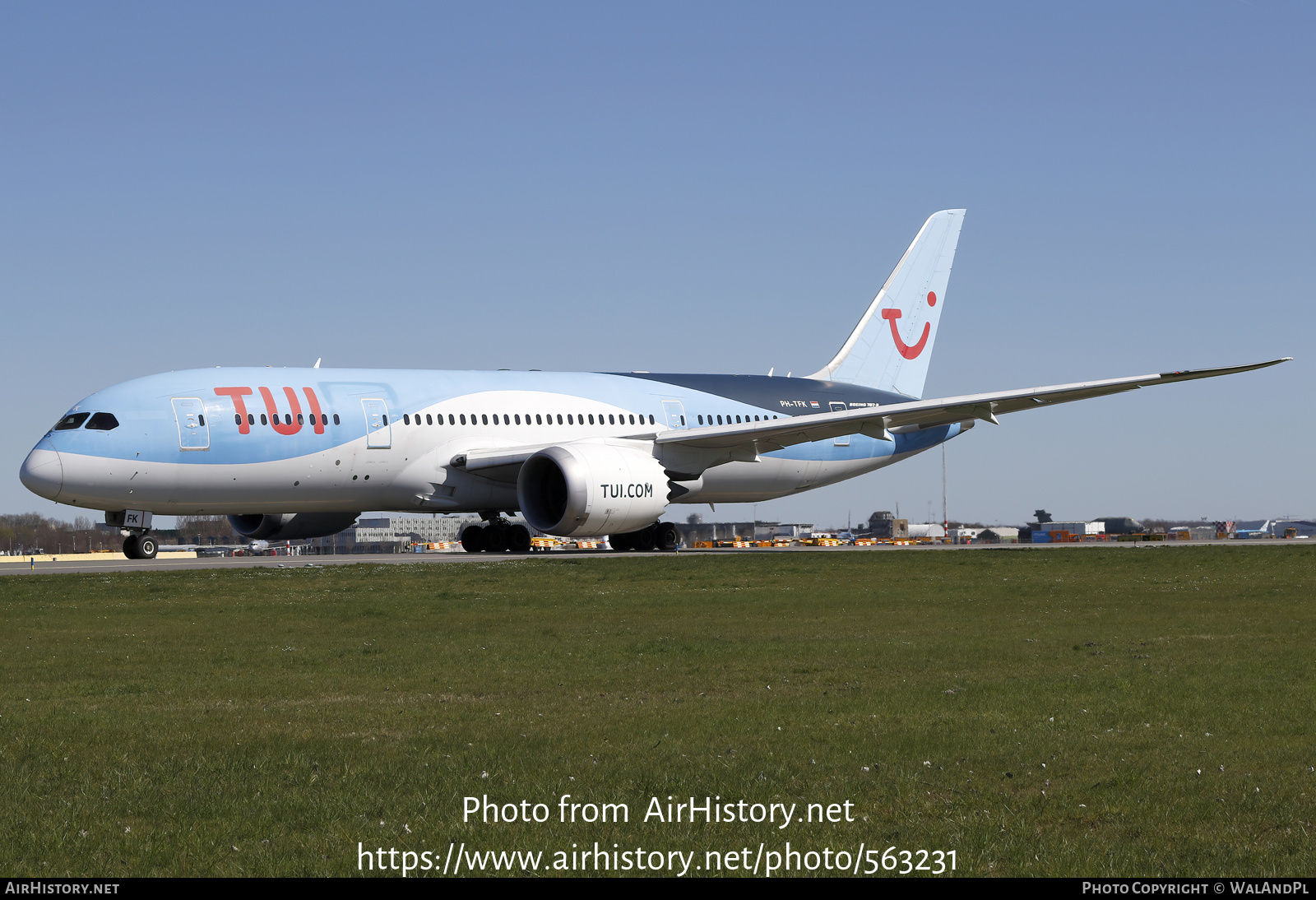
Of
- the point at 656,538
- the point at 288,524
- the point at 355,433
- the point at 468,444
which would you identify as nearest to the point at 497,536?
the point at 468,444

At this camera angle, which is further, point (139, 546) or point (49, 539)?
point (49, 539)

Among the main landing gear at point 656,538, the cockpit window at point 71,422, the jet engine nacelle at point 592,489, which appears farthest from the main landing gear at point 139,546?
the main landing gear at point 656,538

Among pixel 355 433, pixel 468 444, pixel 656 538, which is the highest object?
pixel 355 433

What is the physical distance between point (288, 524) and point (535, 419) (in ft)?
21.8

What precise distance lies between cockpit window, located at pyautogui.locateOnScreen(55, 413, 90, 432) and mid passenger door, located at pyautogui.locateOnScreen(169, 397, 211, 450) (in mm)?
1710

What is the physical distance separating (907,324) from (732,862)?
3632 centimetres

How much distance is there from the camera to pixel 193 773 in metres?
7.15

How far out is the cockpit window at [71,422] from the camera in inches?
1048

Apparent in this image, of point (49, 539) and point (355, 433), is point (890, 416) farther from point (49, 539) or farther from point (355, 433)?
point (49, 539)

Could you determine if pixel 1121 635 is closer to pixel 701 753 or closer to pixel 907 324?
pixel 701 753

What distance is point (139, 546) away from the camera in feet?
97.1

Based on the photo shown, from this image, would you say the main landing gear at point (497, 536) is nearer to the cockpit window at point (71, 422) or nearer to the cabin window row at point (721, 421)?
the cabin window row at point (721, 421)

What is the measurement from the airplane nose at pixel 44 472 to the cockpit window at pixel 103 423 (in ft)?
2.72

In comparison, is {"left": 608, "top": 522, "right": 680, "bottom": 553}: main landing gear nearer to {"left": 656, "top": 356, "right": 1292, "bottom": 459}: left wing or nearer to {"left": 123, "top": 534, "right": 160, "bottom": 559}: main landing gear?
{"left": 656, "top": 356, "right": 1292, "bottom": 459}: left wing
